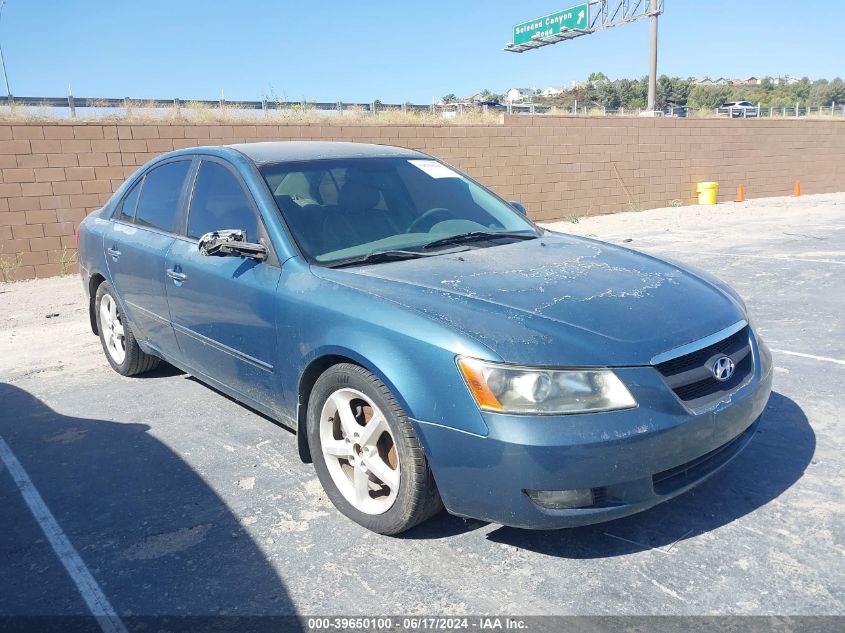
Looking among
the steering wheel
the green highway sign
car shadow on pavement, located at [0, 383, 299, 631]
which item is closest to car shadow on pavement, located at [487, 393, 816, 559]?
car shadow on pavement, located at [0, 383, 299, 631]

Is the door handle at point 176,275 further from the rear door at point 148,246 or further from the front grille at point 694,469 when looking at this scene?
the front grille at point 694,469

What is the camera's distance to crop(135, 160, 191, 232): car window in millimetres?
4516

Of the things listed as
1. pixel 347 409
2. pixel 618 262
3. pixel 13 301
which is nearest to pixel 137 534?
pixel 347 409

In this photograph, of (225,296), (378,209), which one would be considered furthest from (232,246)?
(378,209)

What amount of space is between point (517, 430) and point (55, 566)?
200 cm

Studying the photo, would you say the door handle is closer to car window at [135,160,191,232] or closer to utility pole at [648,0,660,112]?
car window at [135,160,191,232]

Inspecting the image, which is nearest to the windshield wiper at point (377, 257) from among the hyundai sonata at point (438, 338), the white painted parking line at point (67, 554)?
the hyundai sonata at point (438, 338)

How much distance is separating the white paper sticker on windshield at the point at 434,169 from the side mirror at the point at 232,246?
4.21 ft

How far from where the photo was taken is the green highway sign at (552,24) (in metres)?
29.0

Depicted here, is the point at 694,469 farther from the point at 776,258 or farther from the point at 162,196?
the point at 776,258

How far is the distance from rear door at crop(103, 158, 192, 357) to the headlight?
2.56 meters

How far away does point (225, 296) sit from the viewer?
372cm

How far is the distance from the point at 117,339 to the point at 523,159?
39.8 ft

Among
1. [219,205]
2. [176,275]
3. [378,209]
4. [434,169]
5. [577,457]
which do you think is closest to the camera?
[577,457]
